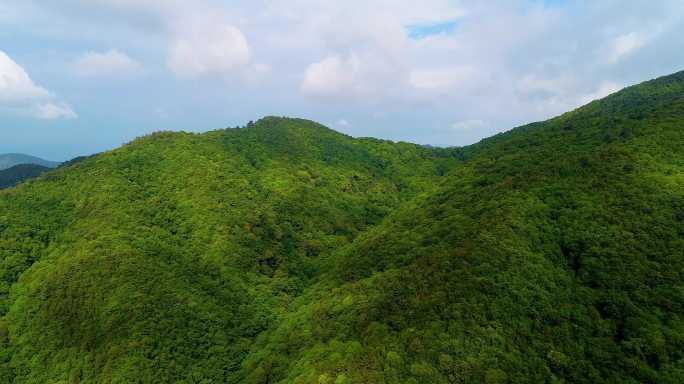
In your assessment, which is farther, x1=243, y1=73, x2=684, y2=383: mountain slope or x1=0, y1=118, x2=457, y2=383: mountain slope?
x1=0, y1=118, x2=457, y2=383: mountain slope

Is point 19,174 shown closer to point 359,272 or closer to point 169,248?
point 169,248

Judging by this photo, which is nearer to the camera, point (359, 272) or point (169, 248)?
point (359, 272)

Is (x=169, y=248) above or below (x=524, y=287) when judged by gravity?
below

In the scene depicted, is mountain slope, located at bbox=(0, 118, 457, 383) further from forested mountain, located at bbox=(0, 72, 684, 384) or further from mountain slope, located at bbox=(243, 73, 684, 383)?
mountain slope, located at bbox=(243, 73, 684, 383)

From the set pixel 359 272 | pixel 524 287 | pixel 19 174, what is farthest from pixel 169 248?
pixel 19 174

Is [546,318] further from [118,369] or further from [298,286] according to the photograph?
[118,369]

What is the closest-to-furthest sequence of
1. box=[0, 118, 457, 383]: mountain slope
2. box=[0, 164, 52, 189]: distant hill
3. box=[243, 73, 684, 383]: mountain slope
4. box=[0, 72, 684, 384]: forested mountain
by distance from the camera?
box=[243, 73, 684, 383]: mountain slope < box=[0, 72, 684, 384]: forested mountain < box=[0, 118, 457, 383]: mountain slope < box=[0, 164, 52, 189]: distant hill

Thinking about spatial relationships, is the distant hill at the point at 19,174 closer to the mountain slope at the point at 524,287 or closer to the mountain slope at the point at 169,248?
the mountain slope at the point at 169,248

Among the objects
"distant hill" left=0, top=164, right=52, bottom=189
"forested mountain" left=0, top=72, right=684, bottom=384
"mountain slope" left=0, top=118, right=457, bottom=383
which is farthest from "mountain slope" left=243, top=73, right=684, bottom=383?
"distant hill" left=0, top=164, right=52, bottom=189

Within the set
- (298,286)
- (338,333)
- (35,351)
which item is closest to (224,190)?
(298,286)
